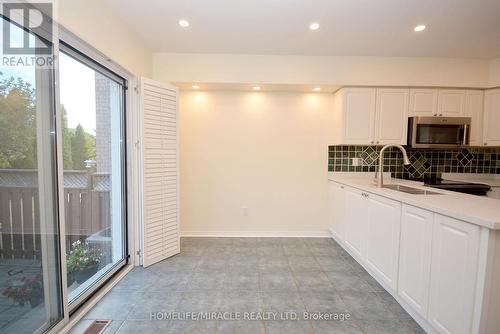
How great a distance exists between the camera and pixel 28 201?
1.46 meters

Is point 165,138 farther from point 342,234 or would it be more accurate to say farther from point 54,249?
point 342,234

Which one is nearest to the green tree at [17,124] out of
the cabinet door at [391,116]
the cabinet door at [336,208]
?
the cabinet door at [336,208]

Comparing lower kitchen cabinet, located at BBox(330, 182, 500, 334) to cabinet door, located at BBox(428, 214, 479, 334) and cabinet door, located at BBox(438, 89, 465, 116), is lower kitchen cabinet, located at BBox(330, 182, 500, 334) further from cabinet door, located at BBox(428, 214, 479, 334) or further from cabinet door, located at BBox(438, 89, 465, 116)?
cabinet door, located at BBox(438, 89, 465, 116)

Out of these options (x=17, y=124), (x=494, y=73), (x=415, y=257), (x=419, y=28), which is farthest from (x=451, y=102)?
(x=17, y=124)

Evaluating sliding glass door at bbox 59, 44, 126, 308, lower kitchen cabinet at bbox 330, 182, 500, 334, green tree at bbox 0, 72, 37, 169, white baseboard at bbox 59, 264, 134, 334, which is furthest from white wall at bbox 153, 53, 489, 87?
white baseboard at bbox 59, 264, 134, 334

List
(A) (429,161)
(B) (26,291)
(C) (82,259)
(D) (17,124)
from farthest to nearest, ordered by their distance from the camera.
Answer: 1. (A) (429,161)
2. (C) (82,259)
3. (B) (26,291)
4. (D) (17,124)

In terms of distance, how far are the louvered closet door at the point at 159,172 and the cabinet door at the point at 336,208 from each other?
216 cm

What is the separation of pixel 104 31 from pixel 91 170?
4.04 ft

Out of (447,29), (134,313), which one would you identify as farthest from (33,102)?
(447,29)

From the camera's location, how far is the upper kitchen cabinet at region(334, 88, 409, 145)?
315 centimetres

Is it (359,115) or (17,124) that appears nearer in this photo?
(17,124)

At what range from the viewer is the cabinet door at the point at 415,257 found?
166 centimetres

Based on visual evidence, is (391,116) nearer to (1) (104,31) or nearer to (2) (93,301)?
(1) (104,31)

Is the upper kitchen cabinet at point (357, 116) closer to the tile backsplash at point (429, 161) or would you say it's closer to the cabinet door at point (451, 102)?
the tile backsplash at point (429, 161)
